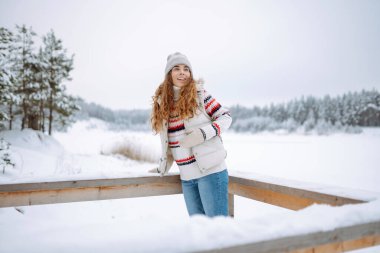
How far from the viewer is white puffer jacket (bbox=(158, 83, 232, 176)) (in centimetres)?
198

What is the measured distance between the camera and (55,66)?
536 inches

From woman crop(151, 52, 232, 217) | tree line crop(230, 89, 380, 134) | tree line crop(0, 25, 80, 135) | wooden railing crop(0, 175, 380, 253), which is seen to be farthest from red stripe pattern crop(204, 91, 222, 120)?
tree line crop(230, 89, 380, 134)

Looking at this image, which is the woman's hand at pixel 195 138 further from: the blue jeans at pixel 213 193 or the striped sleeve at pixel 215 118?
the blue jeans at pixel 213 193

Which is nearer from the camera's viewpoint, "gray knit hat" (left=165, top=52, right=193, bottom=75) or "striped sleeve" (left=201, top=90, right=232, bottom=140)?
"striped sleeve" (left=201, top=90, right=232, bottom=140)

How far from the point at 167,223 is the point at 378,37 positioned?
109068 mm

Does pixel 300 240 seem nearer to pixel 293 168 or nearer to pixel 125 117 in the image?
pixel 293 168

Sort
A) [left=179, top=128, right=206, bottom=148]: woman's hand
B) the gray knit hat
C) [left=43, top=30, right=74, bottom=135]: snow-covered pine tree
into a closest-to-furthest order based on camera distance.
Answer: [left=179, top=128, right=206, bottom=148]: woman's hand < the gray knit hat < [left=43, top=30, right=74, bottom=135]: snow-covered pine tree

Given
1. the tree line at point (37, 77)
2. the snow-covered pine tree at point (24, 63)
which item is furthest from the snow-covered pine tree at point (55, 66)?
the snow-covered pine tree at point (24, 63)

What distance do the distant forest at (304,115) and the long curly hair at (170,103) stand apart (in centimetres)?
3691

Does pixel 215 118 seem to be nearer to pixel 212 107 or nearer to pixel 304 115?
pixel 212 107

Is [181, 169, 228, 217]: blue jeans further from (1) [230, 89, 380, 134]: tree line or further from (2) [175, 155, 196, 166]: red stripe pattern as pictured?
(1) [230, 89, 380, 134]: tree line

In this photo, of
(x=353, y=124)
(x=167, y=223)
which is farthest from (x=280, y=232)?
(x=353, y=124)

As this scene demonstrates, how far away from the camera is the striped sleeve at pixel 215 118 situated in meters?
1.97

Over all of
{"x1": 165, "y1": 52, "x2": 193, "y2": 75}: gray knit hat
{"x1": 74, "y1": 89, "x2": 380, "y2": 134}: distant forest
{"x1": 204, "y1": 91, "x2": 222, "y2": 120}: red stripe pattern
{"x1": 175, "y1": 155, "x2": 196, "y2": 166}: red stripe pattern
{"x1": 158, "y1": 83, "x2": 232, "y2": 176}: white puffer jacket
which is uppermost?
{"x1": 165, "y1": 52, "x2": 193, "y2": 75}: gray knit hat
